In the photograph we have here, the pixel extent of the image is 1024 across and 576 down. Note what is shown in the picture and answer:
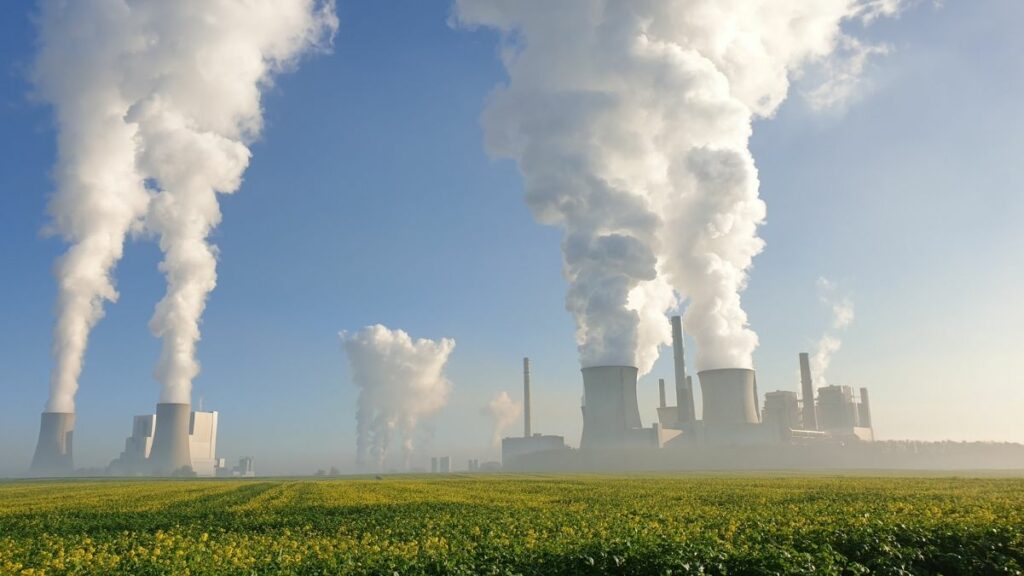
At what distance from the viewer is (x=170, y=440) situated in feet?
291

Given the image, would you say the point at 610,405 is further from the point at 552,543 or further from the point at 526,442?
the point at 552,543

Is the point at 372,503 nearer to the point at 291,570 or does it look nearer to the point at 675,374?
the point at 291,570

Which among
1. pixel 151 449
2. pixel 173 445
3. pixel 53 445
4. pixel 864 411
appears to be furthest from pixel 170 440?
pixel 864 411

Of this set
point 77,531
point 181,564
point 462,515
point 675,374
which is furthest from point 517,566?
point 675,374

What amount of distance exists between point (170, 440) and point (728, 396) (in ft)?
241

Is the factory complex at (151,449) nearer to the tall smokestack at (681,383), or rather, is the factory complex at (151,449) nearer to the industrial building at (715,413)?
the industrial building at (715,413)

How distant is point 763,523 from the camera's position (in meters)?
16.9

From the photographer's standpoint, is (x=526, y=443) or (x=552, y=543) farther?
(x=526, y=443)

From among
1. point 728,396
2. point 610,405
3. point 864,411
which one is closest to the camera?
point 610,405

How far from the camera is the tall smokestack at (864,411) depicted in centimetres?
11581

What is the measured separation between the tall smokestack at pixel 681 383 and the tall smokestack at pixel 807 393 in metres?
18.0

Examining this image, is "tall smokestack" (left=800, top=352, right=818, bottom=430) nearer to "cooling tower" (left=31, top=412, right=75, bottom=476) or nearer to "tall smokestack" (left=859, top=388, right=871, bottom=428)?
"tall smokestack" (left=859, top=388, right=871, bottom=428)

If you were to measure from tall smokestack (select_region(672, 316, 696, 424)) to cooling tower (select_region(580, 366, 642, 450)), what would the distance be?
22001mm

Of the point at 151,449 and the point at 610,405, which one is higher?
the point at 610,405
